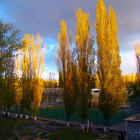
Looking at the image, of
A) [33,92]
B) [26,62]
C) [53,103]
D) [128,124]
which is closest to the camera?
[128,124]

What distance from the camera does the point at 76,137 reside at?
10359mm

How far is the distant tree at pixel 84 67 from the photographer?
42.4ft

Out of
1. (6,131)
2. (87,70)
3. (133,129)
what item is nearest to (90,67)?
(87,70)

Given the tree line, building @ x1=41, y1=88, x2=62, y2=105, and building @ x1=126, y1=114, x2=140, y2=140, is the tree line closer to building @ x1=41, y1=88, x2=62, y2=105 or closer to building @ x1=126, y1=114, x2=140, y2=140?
building @ x1=126, y1=114, x2=140, y2=140

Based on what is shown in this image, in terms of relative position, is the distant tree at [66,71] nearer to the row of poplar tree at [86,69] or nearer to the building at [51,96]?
the row of poplar tree at [86,69]

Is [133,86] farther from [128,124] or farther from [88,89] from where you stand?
[128,124]

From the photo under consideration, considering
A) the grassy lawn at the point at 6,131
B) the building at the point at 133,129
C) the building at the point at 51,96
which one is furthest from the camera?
the building at the point at 51,96

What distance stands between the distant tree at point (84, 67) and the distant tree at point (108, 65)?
Answer: 69 cm

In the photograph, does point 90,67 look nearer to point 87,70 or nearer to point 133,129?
point 87,70

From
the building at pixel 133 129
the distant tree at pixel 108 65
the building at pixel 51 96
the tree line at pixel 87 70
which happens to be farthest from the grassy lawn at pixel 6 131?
the building at pixel 51 96

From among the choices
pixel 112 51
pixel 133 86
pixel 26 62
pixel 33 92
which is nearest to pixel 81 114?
pixel 112 51

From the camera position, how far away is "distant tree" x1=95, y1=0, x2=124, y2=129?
12.3m

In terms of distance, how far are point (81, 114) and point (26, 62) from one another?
10.7 meters

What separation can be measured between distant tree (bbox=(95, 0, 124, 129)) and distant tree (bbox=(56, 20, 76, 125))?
255cm
